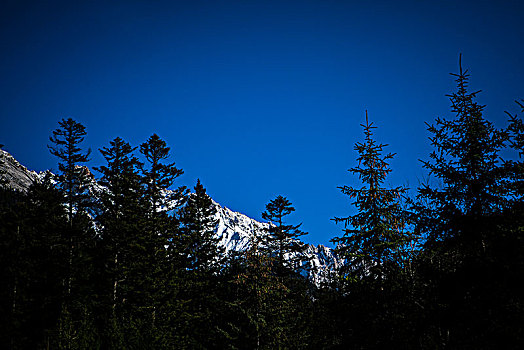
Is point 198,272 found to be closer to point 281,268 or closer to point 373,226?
point 281,268

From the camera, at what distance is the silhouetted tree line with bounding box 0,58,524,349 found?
10.6m

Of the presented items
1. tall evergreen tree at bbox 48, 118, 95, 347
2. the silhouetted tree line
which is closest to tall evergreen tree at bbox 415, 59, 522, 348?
the silhouetted tree line

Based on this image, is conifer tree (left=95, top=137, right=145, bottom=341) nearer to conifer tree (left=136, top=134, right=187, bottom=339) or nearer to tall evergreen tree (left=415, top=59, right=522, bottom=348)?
conifer tree (left=136, top=134, right=187, bottom=339)

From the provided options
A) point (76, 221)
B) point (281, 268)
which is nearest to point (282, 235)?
point (281, 268)

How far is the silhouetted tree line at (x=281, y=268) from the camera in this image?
10633 millimetres

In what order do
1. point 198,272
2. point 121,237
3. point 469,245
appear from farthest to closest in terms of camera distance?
point 198,272 < point 121,237 < point 469,245

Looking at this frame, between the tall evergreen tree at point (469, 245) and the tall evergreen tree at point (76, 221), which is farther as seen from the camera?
the tall evergreen tree at point (76, 221)

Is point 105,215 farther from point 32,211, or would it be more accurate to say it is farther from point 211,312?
point 211,312

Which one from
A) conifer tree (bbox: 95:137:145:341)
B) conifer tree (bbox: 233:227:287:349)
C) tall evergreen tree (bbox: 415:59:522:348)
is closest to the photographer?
tall evergreen tree (bbox: 415:59:522:348)

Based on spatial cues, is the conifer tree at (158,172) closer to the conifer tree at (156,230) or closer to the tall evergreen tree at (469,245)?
the conifer tree at (156,230)

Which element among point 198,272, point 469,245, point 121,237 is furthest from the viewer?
point 198,272

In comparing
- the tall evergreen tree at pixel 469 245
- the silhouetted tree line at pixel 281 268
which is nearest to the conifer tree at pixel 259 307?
the silhouetted tree line at pixel 281 268

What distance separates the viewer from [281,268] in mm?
30062

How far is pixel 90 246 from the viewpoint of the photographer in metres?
29.3
